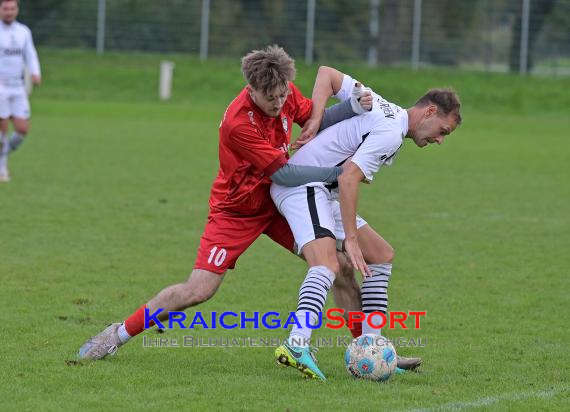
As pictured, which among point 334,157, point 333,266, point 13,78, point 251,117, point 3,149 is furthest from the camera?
point 13,78

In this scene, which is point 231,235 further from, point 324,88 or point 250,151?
point 324,88

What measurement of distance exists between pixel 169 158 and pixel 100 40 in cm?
1756

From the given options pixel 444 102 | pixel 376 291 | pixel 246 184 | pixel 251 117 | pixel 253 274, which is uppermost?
pixel 444 102

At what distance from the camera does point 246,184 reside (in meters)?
6.58

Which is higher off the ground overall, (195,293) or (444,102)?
(444,102)

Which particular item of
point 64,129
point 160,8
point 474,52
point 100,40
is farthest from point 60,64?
point 474,52

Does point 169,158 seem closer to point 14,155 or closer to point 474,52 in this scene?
point 14,155

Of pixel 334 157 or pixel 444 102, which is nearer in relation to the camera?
pixel 444 102

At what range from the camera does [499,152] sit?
21.5m

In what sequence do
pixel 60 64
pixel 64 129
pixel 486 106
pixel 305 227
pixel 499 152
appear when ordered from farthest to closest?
pixel 60 64 < pixel 486 106 < pixel 64 129 < pixel 499 152 < pixel 305 227

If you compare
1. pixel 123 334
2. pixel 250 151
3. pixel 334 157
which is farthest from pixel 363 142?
pixel 123 334

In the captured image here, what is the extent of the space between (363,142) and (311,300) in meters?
1.03

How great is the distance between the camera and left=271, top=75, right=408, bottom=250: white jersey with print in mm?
6355

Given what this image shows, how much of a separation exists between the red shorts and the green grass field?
2.17ft
